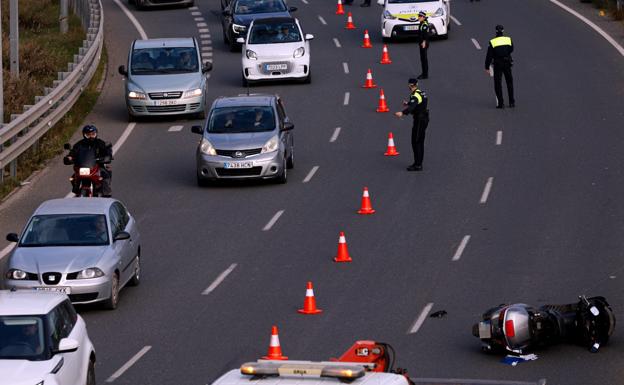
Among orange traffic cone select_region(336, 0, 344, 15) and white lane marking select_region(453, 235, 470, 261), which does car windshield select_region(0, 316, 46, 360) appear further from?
orange traffic cone select_region(336, 0, 344, 15)

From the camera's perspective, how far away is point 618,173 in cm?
3061

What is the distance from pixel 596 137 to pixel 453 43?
12.1 m

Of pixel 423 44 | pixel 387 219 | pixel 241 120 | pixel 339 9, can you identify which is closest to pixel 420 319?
pixel 387 219

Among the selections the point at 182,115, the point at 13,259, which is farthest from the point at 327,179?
the point at 13,259

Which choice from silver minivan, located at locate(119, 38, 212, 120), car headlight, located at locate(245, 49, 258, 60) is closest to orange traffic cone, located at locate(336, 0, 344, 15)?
car headlight, located at locate(245, 49, 258, 60)

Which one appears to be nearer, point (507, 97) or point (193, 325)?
point (193, 325)

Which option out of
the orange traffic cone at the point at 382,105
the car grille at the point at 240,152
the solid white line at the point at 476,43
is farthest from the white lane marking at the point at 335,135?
the solid white line at the point at 476,43

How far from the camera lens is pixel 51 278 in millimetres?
20641

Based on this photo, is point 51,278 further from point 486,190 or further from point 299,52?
point 299,52

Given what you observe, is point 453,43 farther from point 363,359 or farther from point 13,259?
point 363,359

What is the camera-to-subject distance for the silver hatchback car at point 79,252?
67.8 feet

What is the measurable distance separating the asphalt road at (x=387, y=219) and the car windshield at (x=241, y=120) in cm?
116

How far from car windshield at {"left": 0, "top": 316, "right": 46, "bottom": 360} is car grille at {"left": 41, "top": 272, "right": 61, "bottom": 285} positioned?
223 inches

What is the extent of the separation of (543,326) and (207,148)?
13998 mm
